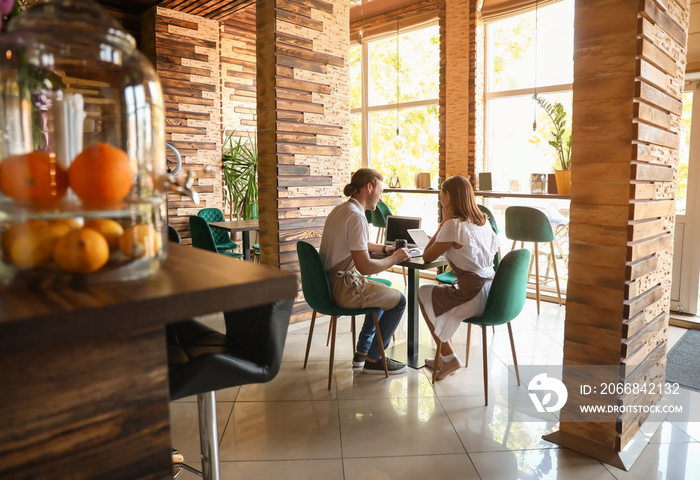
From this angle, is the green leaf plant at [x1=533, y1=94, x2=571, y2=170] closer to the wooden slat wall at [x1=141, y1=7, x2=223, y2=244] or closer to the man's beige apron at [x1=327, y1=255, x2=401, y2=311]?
the man's beige apron at [x1=327, y1=255, x2=401, y2=311]

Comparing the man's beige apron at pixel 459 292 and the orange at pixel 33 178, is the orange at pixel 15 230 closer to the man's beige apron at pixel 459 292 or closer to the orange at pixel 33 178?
the orange at pixel 33 178

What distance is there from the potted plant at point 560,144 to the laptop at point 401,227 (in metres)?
1.83

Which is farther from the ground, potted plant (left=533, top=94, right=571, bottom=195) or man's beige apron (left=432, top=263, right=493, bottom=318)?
potted plant (left=533, top=94, right=571, bottom=195)

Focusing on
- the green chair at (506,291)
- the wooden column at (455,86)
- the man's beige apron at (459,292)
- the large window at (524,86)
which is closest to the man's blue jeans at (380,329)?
the man's beige apron at (459,292)

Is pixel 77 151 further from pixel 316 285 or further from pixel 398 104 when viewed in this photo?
pixel 398 104

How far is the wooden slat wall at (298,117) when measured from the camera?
14.3ft

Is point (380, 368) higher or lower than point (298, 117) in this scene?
lower

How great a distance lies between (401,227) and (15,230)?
10.9 feet

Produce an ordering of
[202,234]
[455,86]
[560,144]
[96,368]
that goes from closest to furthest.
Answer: [96,368]
[202,234]
[560,144]
[455,86]

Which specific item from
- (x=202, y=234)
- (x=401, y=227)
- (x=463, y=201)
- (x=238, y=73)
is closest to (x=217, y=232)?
(x=202, y=234)

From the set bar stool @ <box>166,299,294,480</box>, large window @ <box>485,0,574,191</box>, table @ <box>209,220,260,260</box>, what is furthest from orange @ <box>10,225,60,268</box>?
large window @ <box>485,0,574,191</box>

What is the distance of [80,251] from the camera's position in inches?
29.0

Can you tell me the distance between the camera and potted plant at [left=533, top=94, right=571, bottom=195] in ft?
15.8

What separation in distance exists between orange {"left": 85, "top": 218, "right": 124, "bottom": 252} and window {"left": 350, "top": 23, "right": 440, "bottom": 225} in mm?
6362
